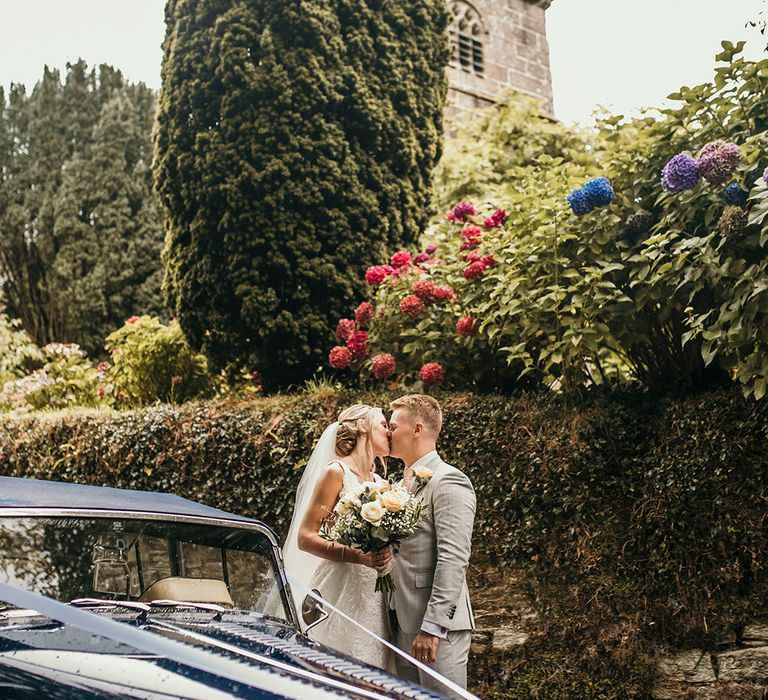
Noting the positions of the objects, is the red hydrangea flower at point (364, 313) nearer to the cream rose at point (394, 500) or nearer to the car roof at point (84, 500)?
the car roof at point (84, 500)

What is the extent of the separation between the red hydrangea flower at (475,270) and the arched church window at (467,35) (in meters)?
13.7

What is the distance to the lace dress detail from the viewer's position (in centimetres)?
432

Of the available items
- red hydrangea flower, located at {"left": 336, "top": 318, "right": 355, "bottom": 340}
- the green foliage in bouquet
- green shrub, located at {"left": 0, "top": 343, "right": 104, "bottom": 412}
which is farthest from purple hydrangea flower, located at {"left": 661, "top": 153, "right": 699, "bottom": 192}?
green shrub, located at {"left": 0, "top": 343, "right": 104, "bottom": 412}

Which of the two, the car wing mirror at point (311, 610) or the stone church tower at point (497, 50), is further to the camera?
the stone church tower at point (497, 50)

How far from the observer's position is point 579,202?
6059 mm

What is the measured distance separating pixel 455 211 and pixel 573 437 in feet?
9.90

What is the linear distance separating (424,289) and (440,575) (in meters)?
3.68

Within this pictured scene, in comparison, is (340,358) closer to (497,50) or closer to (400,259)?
(400,259)

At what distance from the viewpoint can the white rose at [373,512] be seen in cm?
388

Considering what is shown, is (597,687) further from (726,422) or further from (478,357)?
(478,357)

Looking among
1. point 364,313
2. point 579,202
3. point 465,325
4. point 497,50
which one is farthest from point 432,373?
point 497,50

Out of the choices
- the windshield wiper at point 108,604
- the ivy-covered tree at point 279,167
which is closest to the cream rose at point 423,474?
the windshield wiper at point 108,604

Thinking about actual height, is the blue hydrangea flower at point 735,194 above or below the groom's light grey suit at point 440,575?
above

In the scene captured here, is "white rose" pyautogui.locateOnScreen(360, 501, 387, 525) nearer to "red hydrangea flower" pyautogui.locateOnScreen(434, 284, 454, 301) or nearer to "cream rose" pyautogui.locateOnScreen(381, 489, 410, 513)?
"cream rose" pyautogui.locateOnScreen(381, 489, 410, 513)
